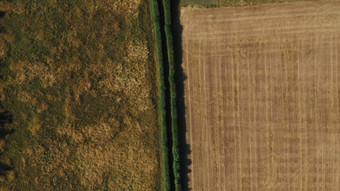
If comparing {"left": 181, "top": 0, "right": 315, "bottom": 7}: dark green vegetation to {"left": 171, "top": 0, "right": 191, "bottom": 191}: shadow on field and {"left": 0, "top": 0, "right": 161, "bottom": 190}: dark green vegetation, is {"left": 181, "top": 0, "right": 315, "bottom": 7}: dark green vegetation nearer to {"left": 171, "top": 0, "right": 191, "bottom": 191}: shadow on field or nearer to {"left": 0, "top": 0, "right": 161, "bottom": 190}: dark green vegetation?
{"left": 171, "top": 0, "right": 191, "bottom": 191}: shadow on field

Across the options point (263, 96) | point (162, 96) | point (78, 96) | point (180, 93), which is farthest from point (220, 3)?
point (78, 96)

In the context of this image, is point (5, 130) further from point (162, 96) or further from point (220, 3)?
point (220, 3)

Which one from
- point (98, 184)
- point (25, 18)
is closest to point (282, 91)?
point (98, 184)

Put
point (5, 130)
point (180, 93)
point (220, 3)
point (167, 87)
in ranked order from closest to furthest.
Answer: point (220, 3) → point (167, 87) → point (180, 93) → point (5, 130)

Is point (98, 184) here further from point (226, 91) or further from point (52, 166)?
point (226, 91)

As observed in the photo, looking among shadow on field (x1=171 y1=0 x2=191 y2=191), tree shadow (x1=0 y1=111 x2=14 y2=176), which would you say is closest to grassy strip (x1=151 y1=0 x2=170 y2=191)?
shadow on field (x1=171 y1=0 x2=191 y2=191)

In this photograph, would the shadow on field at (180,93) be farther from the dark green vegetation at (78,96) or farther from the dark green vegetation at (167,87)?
the dark green vegetation at (78,96)

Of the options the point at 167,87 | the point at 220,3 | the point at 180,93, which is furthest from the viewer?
the point at 180,93
